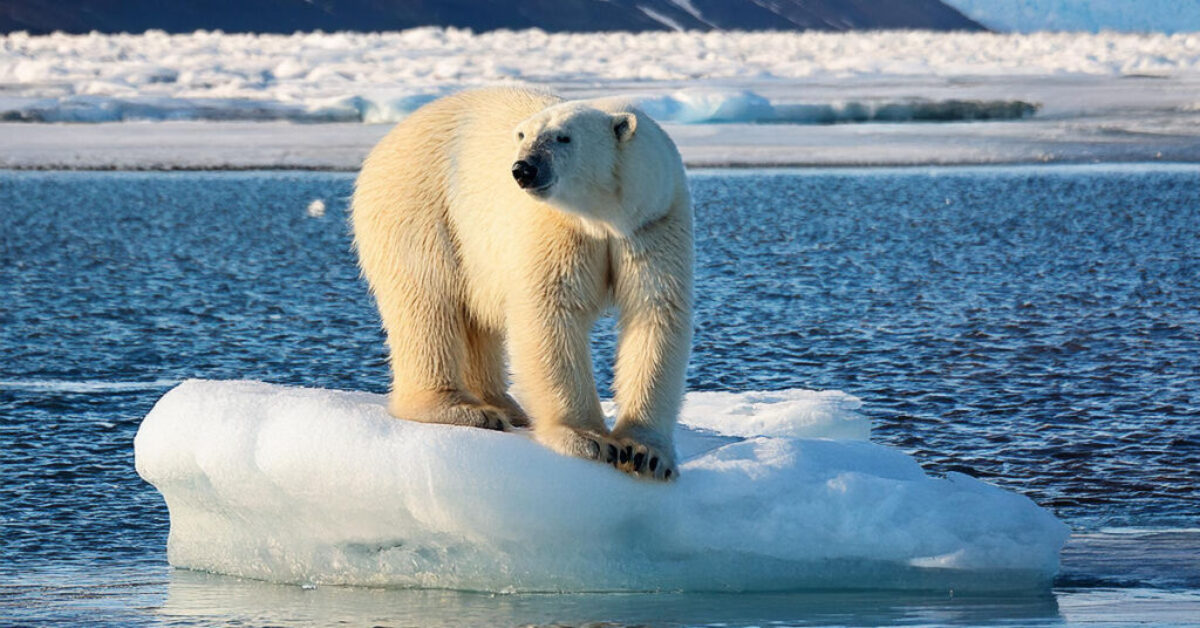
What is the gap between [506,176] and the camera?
4207mm

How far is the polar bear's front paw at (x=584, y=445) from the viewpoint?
4008 mm

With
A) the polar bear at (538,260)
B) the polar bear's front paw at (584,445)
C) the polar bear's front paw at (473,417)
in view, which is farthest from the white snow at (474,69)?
the polar bear's front paw at (584,445)

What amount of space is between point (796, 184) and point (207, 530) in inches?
616

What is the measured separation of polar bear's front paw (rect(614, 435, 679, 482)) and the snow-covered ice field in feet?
51.7

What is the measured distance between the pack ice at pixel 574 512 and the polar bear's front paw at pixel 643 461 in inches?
1.0

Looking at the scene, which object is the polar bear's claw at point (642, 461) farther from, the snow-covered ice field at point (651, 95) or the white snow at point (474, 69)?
the white snow at point (474, 69)

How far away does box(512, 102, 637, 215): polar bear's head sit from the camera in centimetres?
377

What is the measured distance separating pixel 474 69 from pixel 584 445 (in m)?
27.4

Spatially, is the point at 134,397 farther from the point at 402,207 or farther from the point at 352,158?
the point at 352,158

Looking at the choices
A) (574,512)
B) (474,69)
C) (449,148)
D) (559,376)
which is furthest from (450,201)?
(474,69)

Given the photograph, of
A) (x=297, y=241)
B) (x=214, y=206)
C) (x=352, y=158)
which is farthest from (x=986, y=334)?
(x=352, y=158)

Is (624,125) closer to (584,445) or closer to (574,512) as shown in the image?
(584,445)

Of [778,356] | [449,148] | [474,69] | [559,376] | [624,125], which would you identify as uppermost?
[624,125]

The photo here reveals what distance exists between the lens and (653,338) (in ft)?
13.4
